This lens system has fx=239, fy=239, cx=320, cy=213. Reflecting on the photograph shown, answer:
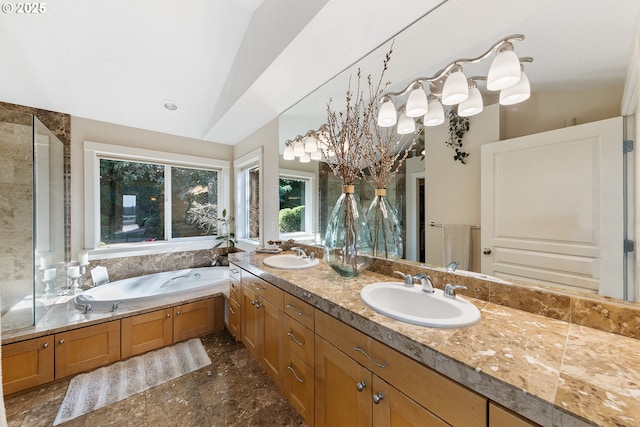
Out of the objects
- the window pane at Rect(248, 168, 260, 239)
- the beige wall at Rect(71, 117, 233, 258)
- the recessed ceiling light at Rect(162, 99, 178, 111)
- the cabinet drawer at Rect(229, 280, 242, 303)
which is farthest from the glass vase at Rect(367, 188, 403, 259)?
the beige wall at Rect(71, 117, 233, 258)

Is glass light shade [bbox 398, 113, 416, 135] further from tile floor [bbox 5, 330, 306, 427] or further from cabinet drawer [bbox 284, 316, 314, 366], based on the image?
tile floor [bbox 5, 330, 306, 427]

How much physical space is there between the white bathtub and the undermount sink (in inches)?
79.5

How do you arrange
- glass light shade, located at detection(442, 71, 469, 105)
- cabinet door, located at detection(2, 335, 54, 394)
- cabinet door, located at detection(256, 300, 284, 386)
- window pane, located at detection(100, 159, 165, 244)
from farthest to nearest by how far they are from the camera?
window pane, located at detection(100, 159, 165, 244) → cabinet door, located at detection(2, 335, 54, 394) → cabinet door, located at detection(256, 300, 284, 386) → glass light shade, located at detection(442, 71, 469, 105)

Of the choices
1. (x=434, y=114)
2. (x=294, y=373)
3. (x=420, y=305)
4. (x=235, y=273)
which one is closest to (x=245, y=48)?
(x=434, y=114)

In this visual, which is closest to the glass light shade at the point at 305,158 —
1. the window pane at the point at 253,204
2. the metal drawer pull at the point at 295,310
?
the window pane at the point at 253,204

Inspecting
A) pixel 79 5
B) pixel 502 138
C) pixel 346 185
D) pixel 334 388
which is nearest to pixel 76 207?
pixel 79 5

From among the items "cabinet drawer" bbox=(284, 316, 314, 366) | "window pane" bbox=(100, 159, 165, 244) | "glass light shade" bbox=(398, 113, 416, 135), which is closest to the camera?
"cabinet drawer" bbox=(284, 316, 314, 366)

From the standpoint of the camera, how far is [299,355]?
1.38 meters

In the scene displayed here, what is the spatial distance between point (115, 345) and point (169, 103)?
8.05 feet

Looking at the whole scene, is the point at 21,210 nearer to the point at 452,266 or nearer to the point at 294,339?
the point at 294,339

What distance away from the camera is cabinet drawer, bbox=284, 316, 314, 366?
129cm

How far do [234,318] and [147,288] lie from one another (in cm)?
133

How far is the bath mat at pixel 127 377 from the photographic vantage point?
5.38 feet

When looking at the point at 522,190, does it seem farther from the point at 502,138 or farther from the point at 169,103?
the point at 169,103
